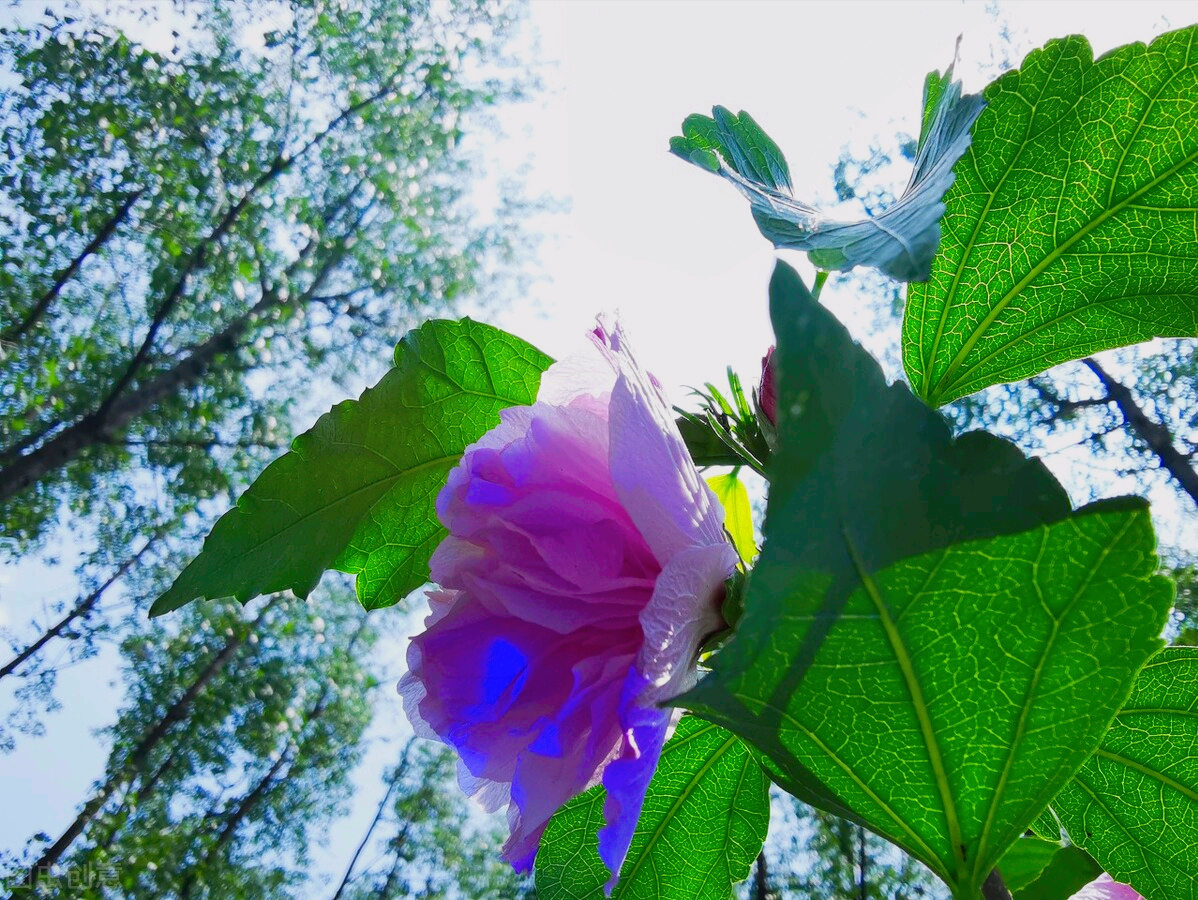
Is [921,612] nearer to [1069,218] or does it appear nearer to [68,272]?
[1069,218]

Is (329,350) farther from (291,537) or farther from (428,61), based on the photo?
(291,537)

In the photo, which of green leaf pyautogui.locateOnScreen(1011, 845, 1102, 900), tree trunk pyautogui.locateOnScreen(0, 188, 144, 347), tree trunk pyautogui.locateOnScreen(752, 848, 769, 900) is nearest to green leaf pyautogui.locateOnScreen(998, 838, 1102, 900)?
green leaf pyautogui.locateOnScreen(1011, 845, 1102, 900)

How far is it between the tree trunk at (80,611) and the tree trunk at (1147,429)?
10552 millimetres

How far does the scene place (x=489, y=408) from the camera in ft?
2.02

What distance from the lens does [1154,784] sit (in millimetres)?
545

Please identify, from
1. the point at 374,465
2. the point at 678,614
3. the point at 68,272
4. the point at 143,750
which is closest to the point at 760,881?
the point at 143,750

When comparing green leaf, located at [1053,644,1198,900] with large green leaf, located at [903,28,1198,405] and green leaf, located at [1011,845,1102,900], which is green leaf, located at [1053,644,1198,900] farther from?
large green leaf, located at [903,28,1198,405]

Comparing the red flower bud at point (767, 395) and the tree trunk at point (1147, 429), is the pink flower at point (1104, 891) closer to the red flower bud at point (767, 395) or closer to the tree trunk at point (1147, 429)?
the red flower bud at point (767, 395)

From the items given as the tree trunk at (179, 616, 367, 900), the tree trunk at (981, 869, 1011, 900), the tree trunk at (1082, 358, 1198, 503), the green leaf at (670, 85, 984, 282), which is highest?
the tree trunk at (1082, 358, 1198, 503)

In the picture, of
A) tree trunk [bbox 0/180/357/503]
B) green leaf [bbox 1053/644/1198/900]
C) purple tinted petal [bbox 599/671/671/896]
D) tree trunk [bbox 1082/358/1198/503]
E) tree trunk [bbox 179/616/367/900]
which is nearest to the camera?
purple tinted petal [bbox 599/671/671/896]

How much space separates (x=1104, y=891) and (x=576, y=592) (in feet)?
1.89

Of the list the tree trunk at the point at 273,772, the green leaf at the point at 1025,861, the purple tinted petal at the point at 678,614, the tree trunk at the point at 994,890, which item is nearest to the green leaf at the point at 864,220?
the purple tinted petal at the point at 678,614

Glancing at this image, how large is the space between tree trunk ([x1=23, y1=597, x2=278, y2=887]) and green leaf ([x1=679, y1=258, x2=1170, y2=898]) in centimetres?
989

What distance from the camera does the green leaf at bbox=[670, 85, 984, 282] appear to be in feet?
1.18
